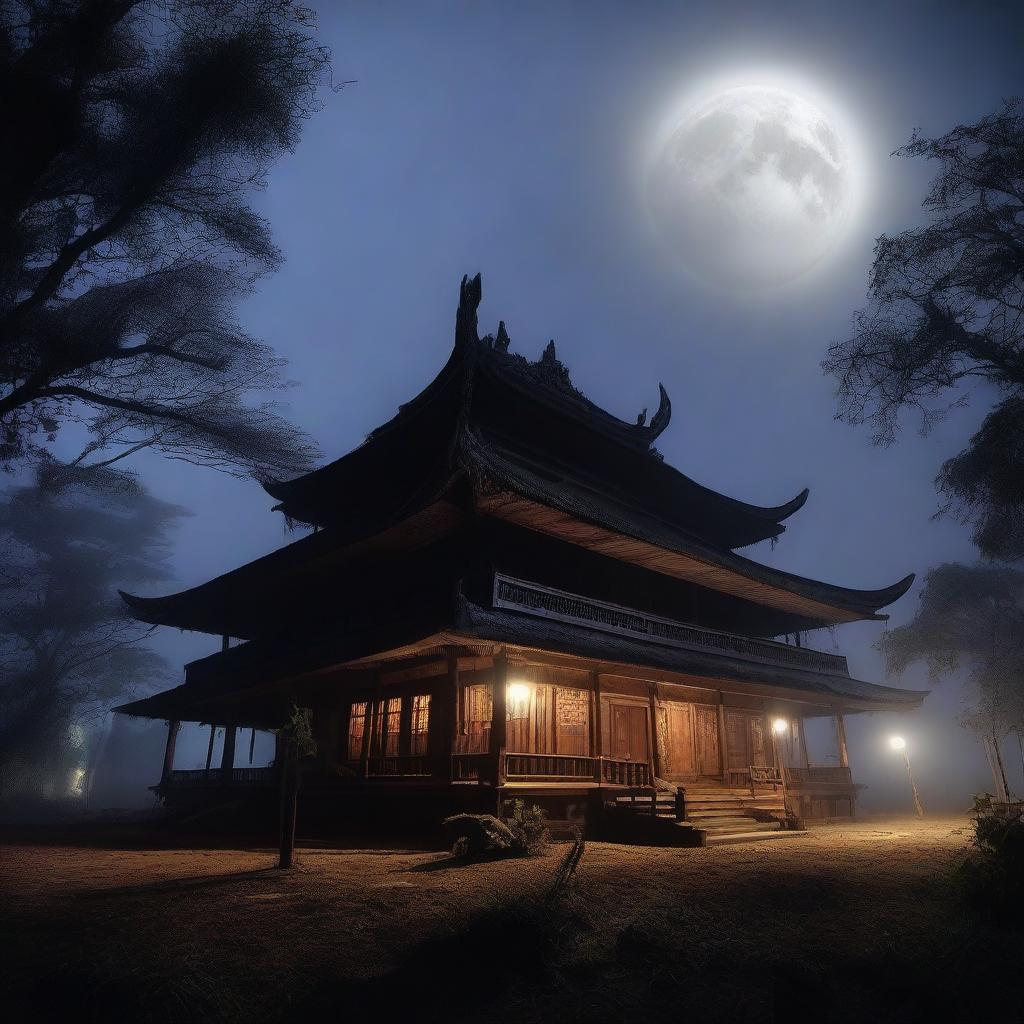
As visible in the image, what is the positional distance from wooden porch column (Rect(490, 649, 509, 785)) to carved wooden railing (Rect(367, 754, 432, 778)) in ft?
6.95

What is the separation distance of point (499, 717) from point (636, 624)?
5.13 meters

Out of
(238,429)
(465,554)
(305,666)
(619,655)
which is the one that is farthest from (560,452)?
(238,429)

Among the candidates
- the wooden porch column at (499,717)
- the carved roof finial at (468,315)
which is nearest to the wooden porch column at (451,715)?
the wooden porch column at (499,717)

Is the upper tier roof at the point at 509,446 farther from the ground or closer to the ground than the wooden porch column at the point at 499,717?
farther from the ground

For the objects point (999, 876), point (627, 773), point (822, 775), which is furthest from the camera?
point (822, 775)

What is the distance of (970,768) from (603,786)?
79.4 meters

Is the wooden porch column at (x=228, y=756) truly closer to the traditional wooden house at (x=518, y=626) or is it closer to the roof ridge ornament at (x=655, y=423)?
the traditional wooden house at (x=518, y=626)

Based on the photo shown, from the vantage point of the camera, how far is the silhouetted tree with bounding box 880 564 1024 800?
3494 centimetres

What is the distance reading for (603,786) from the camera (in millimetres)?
13828

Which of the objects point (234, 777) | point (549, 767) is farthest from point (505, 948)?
point (234, 777)

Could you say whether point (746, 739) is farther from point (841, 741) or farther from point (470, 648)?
point (470, 648)

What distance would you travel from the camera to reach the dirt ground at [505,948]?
488 cm

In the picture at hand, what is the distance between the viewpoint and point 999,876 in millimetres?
6883

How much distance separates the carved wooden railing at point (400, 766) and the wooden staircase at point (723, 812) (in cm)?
432
